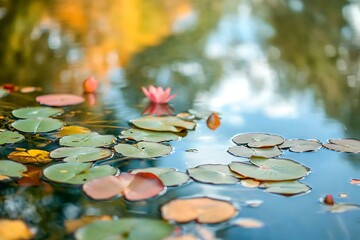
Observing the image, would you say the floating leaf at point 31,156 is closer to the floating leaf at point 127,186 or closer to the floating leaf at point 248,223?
the floating leaf at point 127,186

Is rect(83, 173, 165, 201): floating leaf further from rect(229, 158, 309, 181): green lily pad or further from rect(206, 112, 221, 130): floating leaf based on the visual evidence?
rect(206, 112, 221, 130): floating leaf

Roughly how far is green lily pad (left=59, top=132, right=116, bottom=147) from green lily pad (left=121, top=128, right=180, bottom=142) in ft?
0.14

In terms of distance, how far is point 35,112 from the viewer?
140cm

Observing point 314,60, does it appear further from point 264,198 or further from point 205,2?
point 205,2

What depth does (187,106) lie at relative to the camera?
1.57 m

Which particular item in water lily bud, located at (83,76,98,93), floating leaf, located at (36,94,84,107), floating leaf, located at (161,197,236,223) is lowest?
floating leaf, located at (161,197,236,223)

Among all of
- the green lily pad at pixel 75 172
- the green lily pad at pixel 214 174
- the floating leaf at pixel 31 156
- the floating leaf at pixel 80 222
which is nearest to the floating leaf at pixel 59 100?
the floating leaf at pixel 31 156

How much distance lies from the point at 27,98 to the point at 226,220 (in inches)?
39.2

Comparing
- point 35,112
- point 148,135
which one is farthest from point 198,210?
point 35,112

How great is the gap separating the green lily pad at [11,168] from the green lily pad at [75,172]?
0.17 ft

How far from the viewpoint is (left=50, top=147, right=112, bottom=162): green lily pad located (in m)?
1.07

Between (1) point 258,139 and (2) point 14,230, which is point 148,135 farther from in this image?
(2) point 14,230

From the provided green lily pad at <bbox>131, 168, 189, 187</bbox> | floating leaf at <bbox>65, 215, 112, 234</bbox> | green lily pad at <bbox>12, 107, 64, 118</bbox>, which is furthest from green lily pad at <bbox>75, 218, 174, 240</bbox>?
green lily pad at <bbox>12, 107, 64, 118</bbox>

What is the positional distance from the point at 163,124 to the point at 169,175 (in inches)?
13.3
